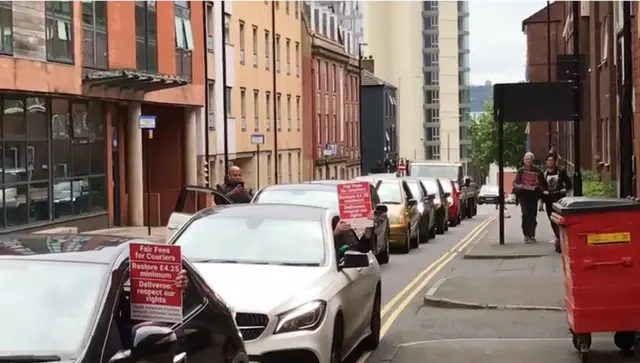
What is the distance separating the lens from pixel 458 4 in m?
148

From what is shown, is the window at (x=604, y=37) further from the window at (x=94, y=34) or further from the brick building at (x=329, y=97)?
the brick building at (x=329, y=97)

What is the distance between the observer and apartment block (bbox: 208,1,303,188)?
48.3m

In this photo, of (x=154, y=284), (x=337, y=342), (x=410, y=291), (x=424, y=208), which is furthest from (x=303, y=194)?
(x=154, y=284)

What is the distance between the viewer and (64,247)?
18.4 feet

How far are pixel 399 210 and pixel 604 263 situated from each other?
1471 centimetres

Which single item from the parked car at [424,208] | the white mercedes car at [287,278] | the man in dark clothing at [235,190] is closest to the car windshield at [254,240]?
the white mercedes car at [287,278]

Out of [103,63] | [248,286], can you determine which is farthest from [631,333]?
[103,63]

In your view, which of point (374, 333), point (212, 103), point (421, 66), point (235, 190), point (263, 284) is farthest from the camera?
point (421, 66)

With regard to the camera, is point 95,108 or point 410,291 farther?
point 95,108

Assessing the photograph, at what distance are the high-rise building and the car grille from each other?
12398cm

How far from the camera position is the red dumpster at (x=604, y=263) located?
29.6ft

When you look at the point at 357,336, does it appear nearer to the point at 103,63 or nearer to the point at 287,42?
the point at 103,63

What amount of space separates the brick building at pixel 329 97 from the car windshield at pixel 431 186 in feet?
107

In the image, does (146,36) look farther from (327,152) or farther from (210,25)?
(327,152)
